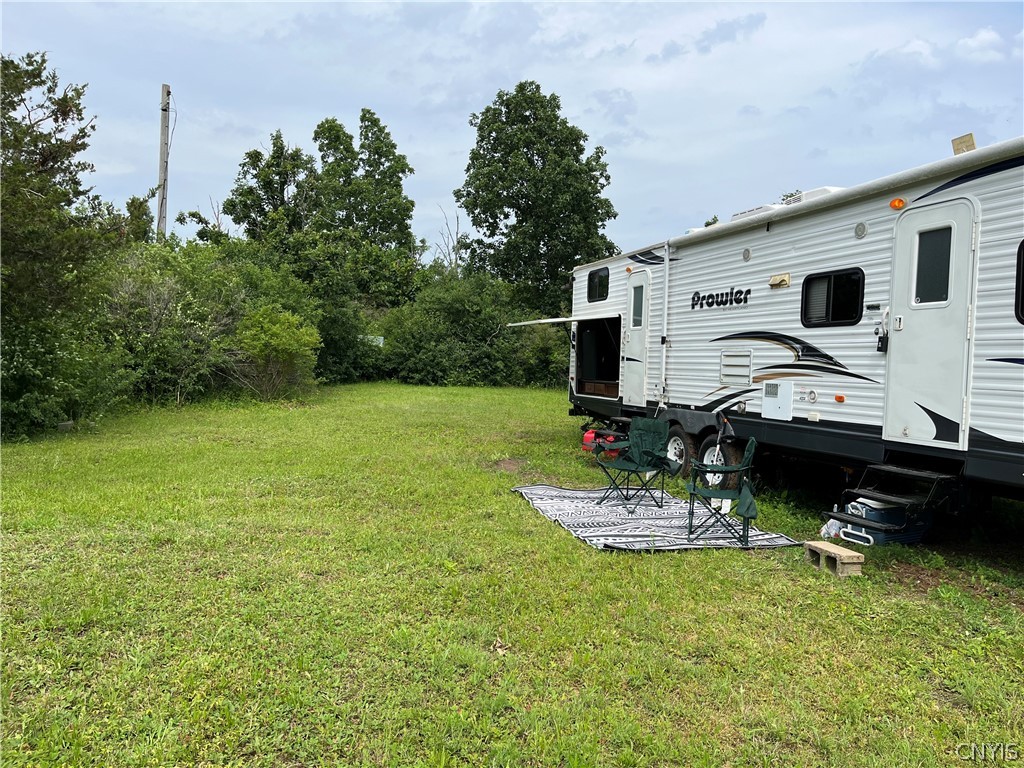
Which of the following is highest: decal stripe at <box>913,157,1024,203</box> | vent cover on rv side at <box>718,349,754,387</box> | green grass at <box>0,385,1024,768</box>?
decal stripe at <box>913,157,1024,203</box>

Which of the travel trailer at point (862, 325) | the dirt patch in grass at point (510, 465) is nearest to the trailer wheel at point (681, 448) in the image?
the travel trailer at point (862, 325)

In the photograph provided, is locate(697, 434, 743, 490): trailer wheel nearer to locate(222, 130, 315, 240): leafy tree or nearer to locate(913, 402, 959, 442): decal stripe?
locate(913, 402, 959, 442): decal stripe

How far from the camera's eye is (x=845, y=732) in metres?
2.71

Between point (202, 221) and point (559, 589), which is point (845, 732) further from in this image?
point (202, 221)

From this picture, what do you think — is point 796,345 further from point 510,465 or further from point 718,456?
point 510,465

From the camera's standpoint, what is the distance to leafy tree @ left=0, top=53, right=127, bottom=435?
7691 millimetres

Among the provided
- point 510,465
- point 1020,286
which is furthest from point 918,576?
point 510,465

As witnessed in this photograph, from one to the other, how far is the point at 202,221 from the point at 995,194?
25.5m

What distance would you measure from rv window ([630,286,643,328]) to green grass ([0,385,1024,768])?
328cm

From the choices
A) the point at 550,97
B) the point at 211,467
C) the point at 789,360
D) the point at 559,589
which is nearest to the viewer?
the point at 559,589

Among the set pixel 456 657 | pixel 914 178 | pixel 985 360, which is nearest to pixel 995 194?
pixel 914 178

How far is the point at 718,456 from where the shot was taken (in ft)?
23.0

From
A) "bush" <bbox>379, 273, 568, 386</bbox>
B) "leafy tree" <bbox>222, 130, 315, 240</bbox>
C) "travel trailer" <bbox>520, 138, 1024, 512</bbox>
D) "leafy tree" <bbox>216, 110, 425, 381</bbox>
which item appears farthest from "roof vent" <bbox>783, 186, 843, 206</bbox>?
"leafy tree" <bbox>222, 130, 315, 240</bbox>

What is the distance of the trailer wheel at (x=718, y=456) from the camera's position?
689 centimetres
